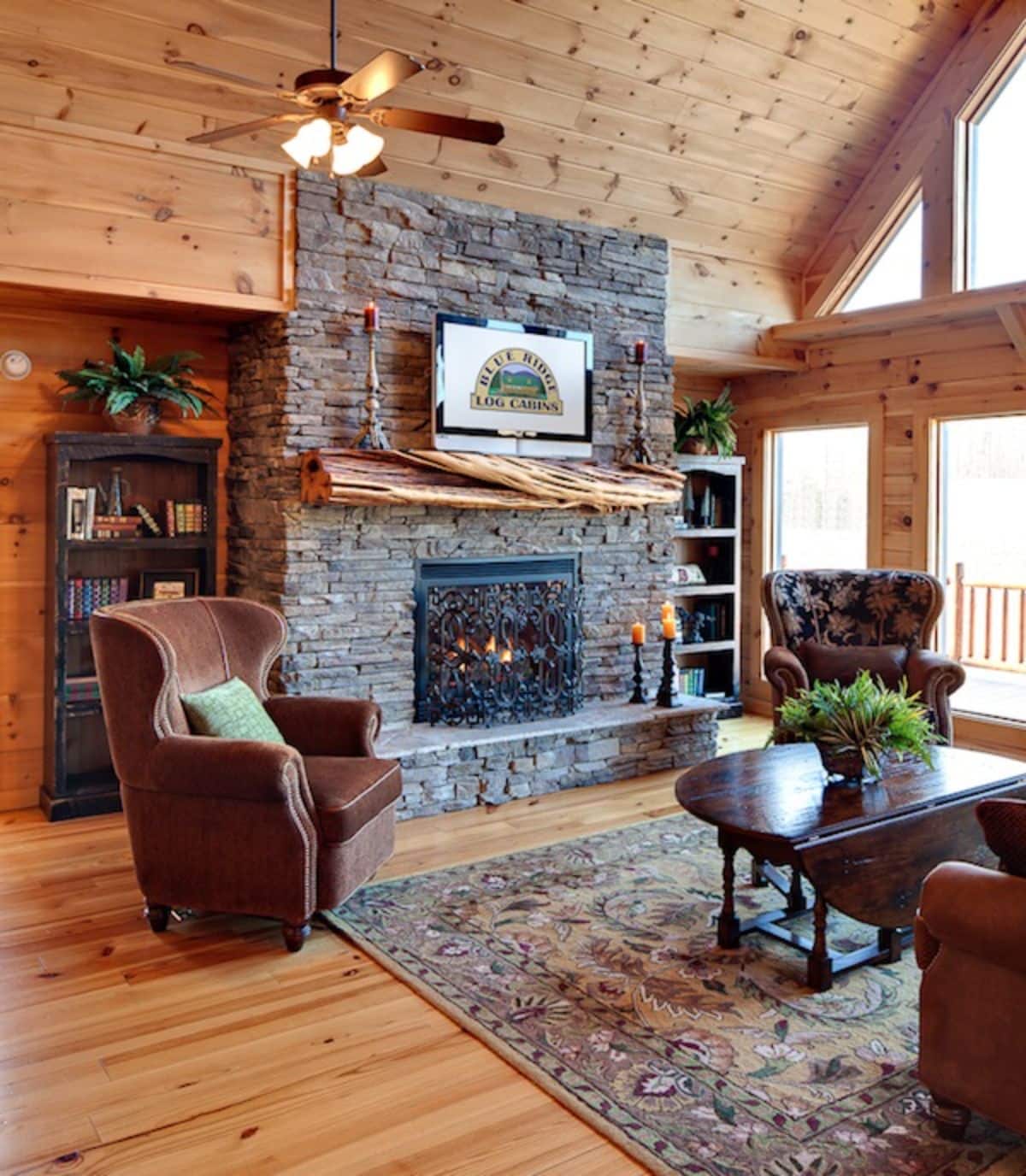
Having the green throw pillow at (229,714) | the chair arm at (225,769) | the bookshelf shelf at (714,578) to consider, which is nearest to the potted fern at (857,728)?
Result: the chair arm at (225,769)

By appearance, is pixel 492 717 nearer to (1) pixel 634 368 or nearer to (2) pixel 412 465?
(2) pixel 412 465

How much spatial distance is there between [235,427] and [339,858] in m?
2.45

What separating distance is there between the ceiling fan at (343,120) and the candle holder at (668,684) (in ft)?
10.2

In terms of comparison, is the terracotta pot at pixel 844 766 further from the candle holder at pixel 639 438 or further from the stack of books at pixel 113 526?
the stack of books at pixel 113 526

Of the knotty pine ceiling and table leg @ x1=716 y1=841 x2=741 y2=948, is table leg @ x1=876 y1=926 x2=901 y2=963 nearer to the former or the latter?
table leg @ x1=716 y1=841 x2=741 y2=948

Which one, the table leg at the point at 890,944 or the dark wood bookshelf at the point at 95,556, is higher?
the dark wood bookshelf at the point at 95,556

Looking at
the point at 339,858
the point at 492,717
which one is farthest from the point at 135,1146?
the point at 492,717

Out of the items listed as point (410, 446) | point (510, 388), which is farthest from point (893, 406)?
point (410, 446)

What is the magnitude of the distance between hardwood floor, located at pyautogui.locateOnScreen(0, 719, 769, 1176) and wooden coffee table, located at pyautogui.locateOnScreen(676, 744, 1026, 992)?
0.93 m

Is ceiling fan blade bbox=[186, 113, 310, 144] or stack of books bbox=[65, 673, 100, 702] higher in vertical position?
ceiling fan blade bbox=[186, 113, 310, 144]

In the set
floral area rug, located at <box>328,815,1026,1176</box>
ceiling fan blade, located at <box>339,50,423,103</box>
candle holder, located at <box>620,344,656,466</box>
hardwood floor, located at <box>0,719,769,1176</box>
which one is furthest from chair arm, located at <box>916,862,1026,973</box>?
candle holder, located at <box>620,344,656,466</box>

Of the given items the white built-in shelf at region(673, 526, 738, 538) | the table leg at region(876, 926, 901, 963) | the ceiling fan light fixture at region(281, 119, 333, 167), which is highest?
the ceiling fan light fixture at region(281, 119, 333, 167)

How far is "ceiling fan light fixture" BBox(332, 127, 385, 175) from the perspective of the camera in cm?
291

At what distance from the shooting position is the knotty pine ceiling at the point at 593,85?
3.81 m
